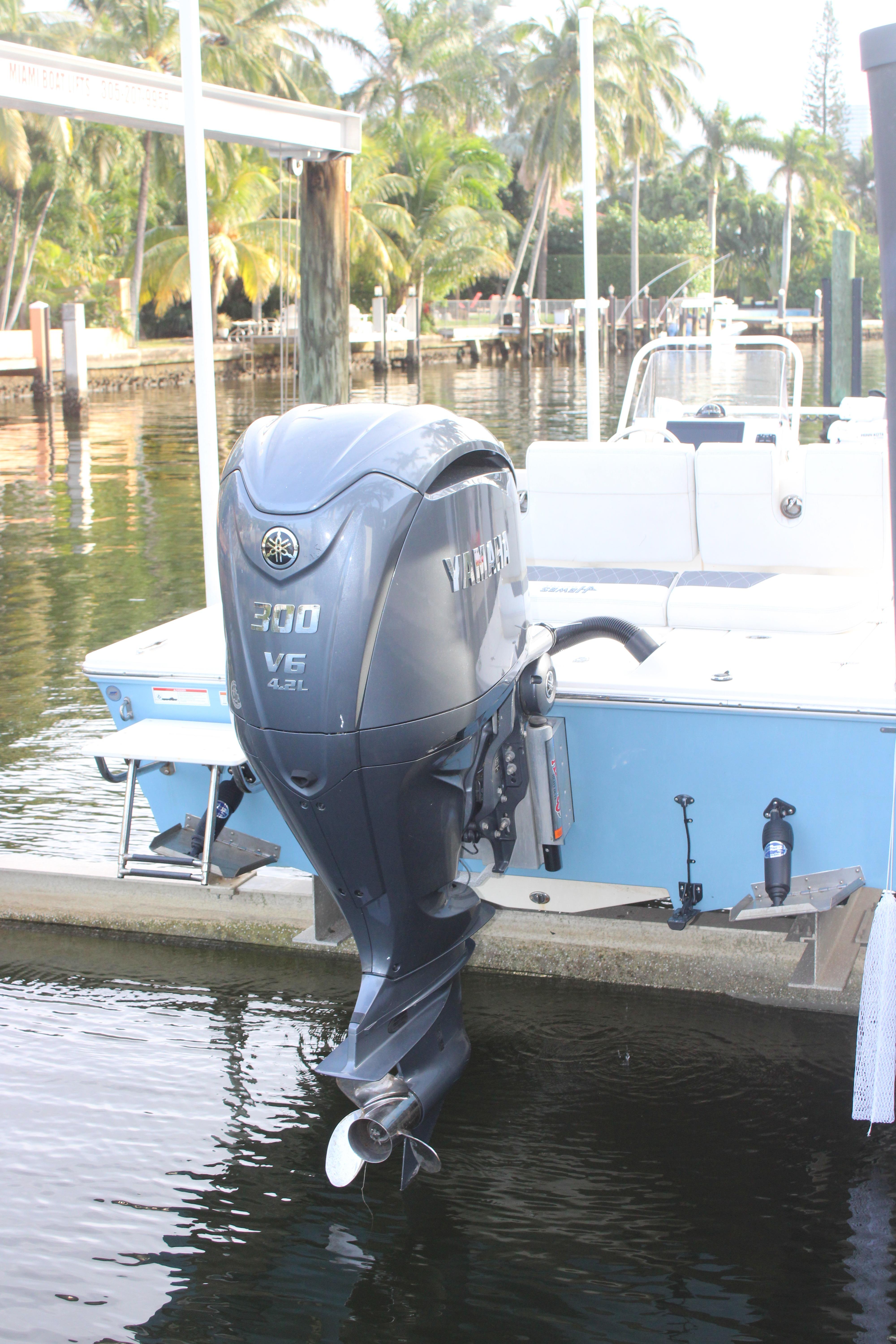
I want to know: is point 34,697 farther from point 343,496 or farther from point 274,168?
point 274,168

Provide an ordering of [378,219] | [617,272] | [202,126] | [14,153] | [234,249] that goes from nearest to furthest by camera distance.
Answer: [202,126] < [14,153] < [234,249] < [378,219] < [617,272]

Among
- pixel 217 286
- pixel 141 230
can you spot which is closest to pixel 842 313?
pixel 141 230

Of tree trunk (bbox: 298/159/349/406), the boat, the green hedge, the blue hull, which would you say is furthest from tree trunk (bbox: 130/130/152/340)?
the blue hull

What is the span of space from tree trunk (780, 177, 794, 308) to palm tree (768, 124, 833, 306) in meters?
0.04

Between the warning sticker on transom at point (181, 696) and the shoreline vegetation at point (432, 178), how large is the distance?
1887cm


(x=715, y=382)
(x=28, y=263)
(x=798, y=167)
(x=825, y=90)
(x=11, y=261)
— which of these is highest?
(x=825, y=90)

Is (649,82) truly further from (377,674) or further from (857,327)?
(377,674)

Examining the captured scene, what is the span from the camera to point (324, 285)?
8.99 meters

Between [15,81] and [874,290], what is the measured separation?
5978 cm

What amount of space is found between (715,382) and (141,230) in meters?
25.2

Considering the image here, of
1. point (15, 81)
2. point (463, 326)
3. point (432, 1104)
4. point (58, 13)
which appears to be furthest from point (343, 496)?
point (463, 326)

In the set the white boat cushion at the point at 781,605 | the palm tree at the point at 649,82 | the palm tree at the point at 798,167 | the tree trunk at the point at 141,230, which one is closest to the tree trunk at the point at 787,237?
the palm tree at the point at 798,167

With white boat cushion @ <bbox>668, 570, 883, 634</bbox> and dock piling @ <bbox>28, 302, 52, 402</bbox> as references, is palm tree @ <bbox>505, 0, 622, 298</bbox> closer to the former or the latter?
dock piling @ <bbox>28, 302, 52, 402</bbox>

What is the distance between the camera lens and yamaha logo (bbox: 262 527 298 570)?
262 centimetres
